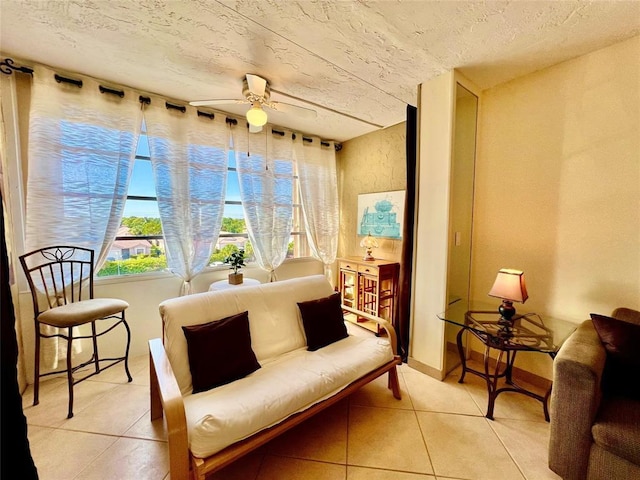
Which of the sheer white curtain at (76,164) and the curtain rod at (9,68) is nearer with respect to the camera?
the curtain rod at (9,68)

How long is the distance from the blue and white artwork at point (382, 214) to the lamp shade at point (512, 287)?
1.51 metres

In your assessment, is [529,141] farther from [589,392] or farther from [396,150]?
[589,392]

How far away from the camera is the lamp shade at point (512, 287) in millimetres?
1806

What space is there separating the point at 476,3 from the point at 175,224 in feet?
9.85

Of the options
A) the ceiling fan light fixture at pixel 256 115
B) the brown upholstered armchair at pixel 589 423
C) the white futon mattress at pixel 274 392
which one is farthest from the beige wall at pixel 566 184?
the ceiling fan light fixture at pixel 256 115

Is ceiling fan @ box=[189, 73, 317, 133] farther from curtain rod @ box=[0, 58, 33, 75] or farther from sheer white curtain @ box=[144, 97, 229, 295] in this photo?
curtain rod @ box=[0, 58, 33, 75]

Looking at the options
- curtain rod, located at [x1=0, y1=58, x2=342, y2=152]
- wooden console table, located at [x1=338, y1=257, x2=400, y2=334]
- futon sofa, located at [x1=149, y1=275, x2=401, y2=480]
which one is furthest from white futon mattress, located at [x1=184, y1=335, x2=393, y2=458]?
curtain rod, located at [x1=0, y1=58, x2=342, y2=152]

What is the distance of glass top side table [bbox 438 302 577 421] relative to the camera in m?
1.73

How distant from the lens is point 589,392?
127 centimetres

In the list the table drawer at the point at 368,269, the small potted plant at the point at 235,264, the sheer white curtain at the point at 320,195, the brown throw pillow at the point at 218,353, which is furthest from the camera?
the sheer white curtain at the point at 320,195

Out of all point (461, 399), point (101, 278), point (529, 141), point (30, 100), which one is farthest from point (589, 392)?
point (30, 100)

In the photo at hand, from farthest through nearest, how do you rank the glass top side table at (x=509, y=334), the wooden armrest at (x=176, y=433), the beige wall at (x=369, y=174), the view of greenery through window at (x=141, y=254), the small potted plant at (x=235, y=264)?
the beige wall at (x=369, y=174) < the small potted plant at (x=235, y=264) < the view of greenery through window at (x=141, y=254) < the glass top side table at (x=509, y=334) < the wooden armrest at (x=176, y=433)

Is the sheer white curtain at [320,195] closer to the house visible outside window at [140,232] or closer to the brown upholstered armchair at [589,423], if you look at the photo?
the house visible outside window at [140,232]

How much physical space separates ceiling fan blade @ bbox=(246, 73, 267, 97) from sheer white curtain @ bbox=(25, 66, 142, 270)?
4.02 ft
